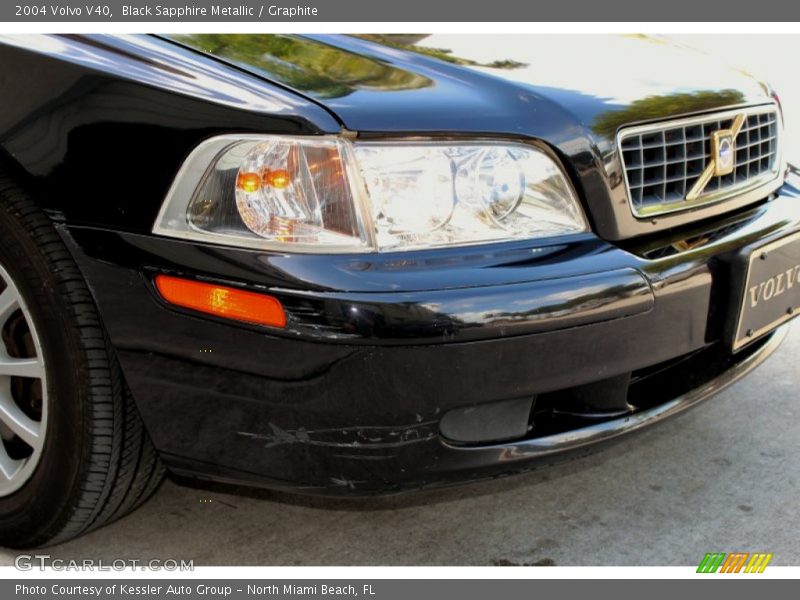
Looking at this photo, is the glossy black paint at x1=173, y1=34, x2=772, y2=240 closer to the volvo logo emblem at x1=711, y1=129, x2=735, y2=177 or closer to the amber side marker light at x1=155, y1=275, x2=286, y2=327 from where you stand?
the volvo logo emblem at x1=711, y1=129, x2=735, y2=177

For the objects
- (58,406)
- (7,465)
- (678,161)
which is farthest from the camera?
(7,465)

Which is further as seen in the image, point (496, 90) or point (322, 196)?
point (496, 90)

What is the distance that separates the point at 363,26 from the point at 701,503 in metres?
1.49

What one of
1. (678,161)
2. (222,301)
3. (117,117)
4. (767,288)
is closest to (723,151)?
(678,161)

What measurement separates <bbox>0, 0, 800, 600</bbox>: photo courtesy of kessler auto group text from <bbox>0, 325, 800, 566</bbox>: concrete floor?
0.01 meters

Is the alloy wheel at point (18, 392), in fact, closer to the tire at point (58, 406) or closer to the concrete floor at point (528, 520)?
the tire at point (58, 406)

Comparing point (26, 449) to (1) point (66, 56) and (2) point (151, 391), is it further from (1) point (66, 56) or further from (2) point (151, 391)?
(1) point (66, 56)

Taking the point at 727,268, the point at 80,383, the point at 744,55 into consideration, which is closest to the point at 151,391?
the point at 80,383

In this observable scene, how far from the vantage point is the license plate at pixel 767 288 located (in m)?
2.42

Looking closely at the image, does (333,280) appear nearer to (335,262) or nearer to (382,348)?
(335,262)

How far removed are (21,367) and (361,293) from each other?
938mm

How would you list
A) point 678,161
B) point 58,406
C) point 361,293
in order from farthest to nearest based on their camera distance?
point 678,161 < point 58,406 < point 361,293

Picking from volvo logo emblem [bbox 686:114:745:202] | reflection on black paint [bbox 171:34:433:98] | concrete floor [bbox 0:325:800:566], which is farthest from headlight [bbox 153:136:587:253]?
concrete floor [bbox 0:325:800:566]

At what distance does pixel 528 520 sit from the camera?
→ 2672 millimetres
